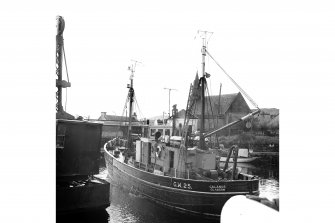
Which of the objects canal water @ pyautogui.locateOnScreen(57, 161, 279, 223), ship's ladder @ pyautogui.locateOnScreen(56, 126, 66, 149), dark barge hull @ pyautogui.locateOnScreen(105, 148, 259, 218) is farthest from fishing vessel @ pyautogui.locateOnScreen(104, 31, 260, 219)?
ship's ladder @ pyautogui.locateOnScreen(56, 126, 66, 149)

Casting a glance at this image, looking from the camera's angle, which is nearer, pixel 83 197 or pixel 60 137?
pixel 60 137

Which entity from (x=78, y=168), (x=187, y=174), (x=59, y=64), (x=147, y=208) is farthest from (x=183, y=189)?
(x=59, y=64)

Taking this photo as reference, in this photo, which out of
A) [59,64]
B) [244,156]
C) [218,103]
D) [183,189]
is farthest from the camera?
[183,189]

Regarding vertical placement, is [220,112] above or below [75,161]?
above

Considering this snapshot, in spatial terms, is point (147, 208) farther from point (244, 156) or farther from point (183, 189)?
point (244, 156)

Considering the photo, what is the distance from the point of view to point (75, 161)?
4.70 metres

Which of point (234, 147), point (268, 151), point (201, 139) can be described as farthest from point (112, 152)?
point (268, 151)

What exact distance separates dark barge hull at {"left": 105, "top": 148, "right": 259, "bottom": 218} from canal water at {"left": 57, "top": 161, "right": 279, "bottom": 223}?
0.66 feet

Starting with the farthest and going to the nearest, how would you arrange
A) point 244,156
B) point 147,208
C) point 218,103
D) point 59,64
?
point 147,208, point 218,103, point 244,156, point 59,64

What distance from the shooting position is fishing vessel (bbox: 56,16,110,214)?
4156 millimetres

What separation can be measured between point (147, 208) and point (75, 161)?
249cm
